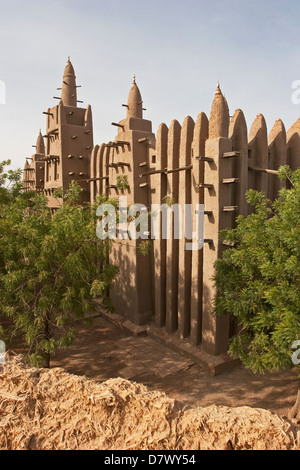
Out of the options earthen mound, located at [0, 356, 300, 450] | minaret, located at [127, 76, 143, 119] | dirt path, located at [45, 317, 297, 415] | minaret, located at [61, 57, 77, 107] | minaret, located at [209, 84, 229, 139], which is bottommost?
dirt path, located at [45, 317, 297, 415]

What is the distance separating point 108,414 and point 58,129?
18.2m

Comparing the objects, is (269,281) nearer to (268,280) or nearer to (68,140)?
(268,280)

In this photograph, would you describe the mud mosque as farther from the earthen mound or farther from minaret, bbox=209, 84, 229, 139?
the earthen mound

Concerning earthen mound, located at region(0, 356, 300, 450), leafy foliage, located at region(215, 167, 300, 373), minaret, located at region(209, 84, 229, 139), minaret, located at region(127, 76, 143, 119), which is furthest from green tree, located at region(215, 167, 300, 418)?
minaret, located at region(127, 76, 143, 119)

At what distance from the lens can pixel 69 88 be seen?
21109 millimetres

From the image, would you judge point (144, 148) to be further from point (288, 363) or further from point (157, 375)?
point (288, 363)

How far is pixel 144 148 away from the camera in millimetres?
14680

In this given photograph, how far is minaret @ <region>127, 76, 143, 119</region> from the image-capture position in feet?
54.6

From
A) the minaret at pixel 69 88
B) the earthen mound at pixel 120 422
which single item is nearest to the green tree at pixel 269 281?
the earthen mound at pixel 120 422
